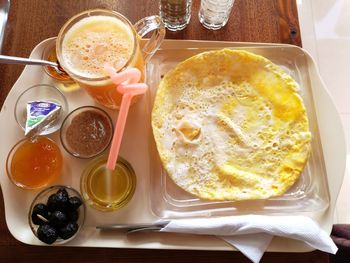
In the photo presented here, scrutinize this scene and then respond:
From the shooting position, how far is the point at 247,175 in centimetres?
91

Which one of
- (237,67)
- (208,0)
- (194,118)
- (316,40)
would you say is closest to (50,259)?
(194,118)

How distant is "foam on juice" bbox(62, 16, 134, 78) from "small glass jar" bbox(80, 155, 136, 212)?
0.81 ft

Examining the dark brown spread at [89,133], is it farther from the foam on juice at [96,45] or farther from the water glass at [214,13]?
the water glass at [214,13]

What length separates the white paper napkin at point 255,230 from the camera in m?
0.83

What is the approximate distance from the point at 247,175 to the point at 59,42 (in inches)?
22.8

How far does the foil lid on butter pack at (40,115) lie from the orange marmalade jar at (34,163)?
3 cm

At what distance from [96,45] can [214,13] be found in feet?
1.25

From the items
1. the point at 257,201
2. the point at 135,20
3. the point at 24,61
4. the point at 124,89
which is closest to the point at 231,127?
the point at 257,201

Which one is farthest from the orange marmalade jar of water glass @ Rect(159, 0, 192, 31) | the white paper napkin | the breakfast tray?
water glass @ Rect(159, 0, 192, 31)

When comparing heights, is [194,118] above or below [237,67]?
below

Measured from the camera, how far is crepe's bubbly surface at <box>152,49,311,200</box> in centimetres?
91

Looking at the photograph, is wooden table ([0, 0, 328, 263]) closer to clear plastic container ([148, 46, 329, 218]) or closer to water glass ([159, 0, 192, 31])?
water glass ([159, 0, 192, 31])

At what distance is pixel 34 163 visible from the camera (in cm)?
94

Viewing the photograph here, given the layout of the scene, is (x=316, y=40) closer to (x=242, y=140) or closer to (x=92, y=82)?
(x=242, y=140)
